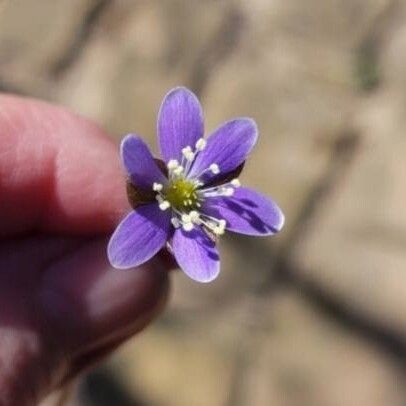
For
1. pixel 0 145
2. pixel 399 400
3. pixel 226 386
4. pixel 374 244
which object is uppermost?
pixel 0 145

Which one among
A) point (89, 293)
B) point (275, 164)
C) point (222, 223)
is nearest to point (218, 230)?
point (222, 223)

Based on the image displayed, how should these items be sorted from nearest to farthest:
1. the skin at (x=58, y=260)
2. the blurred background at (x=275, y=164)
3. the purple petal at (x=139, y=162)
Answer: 1. the purple petal at (x=139, y=162)
2. the skin at (x=58, y=260)
3. the blurred background at (x=275, y=164)

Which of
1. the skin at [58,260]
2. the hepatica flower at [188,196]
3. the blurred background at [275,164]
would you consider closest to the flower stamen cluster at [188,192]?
the hepatica flower at [188,196]

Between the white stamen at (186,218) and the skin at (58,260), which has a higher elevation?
the white stamen at (186,218)

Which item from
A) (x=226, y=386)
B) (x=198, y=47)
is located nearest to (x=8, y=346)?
(x=226, y=386)

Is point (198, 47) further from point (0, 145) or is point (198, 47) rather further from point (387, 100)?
point (0, 145)

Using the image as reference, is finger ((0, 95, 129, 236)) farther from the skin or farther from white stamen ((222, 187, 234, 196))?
white stamen ((222, 187, 234, 196))

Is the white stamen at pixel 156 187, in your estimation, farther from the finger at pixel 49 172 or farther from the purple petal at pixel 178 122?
the finger at pixel 49 172

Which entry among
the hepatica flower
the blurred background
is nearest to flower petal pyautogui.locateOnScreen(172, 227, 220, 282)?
the hepatica flower
